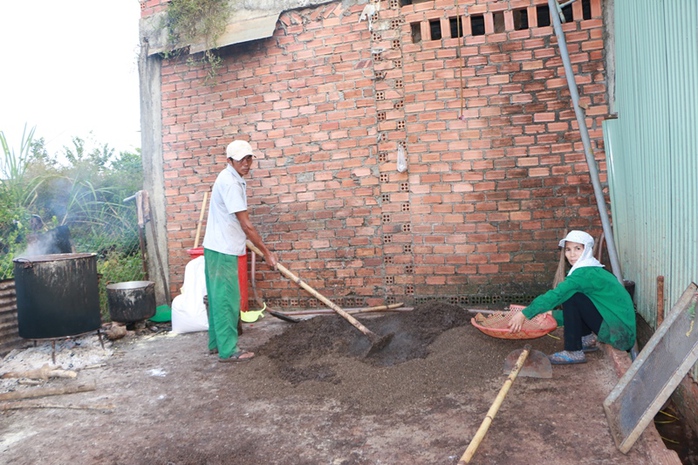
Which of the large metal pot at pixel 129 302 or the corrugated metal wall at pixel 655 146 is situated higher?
the corrugated metal wall at pixel 655 146

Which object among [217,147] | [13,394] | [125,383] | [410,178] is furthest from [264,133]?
[13,394]

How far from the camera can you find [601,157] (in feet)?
16.5

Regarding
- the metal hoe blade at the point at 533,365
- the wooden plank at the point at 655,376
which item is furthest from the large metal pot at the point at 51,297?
the wooden plank at the point at 655,376

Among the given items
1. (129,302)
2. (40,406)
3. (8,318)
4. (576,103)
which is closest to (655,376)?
(576,103)

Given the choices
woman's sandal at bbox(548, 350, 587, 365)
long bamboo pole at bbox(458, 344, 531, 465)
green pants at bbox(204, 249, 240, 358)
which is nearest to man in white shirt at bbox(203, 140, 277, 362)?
green pants at bbox(204, 249, 240, 358)

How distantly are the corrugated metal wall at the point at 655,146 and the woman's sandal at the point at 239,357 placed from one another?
3.12 m

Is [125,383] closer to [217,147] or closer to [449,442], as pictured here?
[449,442]

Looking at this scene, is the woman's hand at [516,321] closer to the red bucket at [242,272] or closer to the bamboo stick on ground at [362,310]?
the bamboo stick on ground at [362,310]

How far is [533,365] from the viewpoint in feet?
11.2

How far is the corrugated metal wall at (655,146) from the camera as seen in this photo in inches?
121

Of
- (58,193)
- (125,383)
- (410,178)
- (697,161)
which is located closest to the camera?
(697,161)

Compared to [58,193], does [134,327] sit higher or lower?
lower

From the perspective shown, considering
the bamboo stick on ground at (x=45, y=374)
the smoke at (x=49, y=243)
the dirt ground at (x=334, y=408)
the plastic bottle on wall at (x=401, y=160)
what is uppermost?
the plastic bottle on wall at (x=401, y=160)

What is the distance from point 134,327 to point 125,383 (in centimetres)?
183
